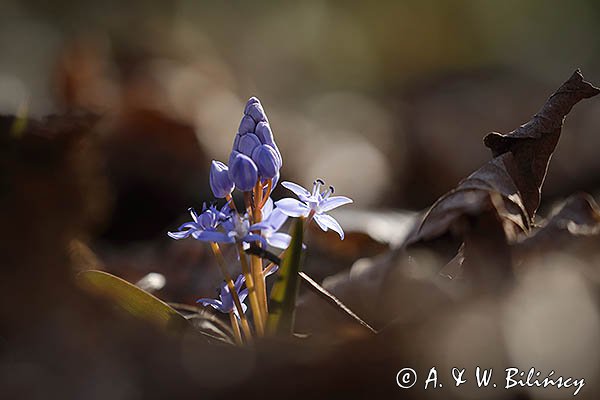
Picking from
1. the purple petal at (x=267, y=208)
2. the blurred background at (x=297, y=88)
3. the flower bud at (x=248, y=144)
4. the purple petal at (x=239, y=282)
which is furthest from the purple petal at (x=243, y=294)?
the blurred background at (x=297, y=88)

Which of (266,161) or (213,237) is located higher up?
(266,161)

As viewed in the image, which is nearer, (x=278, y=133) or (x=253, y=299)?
(x=253, y=299)

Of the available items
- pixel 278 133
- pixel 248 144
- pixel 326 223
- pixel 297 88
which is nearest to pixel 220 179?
pixel 248 144

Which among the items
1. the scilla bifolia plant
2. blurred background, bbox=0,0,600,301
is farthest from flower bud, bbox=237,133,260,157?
blurred background, bbox=0,0,600,301

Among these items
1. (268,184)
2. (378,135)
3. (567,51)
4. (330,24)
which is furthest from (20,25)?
(268,184)

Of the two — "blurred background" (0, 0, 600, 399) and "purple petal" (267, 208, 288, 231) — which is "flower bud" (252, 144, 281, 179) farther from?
"blurred background" (0, 0, 600, 399)

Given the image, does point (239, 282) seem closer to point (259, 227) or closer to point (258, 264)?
point (258, 264)

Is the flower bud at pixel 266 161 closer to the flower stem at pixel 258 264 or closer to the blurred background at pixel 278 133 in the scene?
the flower stem at pixel 258 264
